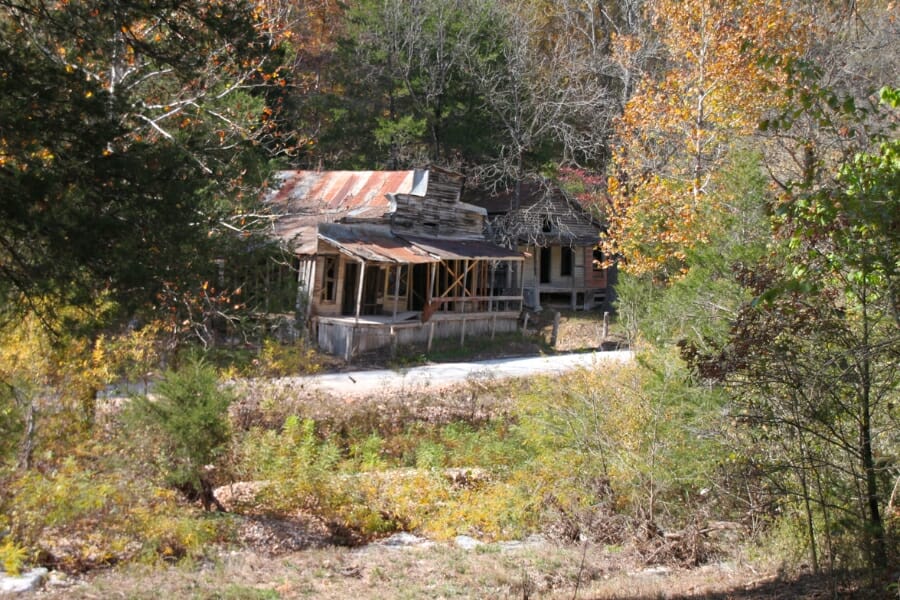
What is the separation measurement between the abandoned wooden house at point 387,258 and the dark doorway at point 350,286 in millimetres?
31

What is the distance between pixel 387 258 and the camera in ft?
77.7

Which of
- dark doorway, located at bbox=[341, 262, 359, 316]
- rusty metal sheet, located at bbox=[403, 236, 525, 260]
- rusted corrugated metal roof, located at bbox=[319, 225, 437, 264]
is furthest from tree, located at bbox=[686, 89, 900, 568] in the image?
dark doorway, located at bbox=[341, 262, 359, 316]

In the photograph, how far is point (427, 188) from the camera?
Answer: 2836 centimetres

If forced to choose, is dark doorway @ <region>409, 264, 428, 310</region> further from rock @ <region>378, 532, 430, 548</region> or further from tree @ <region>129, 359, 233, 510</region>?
rock @ <region>378, 532, 430, 548</region>

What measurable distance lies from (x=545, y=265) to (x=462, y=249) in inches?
357

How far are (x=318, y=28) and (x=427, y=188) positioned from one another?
517 inches

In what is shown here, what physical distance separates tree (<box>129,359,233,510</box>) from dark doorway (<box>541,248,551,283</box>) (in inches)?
954

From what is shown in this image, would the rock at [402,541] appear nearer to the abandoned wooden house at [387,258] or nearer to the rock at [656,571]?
the rock at [656,571]

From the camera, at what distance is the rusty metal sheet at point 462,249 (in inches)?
1035

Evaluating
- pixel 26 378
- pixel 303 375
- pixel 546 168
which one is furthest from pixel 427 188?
pixel 26 378

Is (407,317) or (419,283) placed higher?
(419,283)

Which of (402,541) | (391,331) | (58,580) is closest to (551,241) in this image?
(391,331)

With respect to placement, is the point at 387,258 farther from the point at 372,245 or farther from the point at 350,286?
the point at 350,286

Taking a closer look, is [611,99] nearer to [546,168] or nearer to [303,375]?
[546,168]
